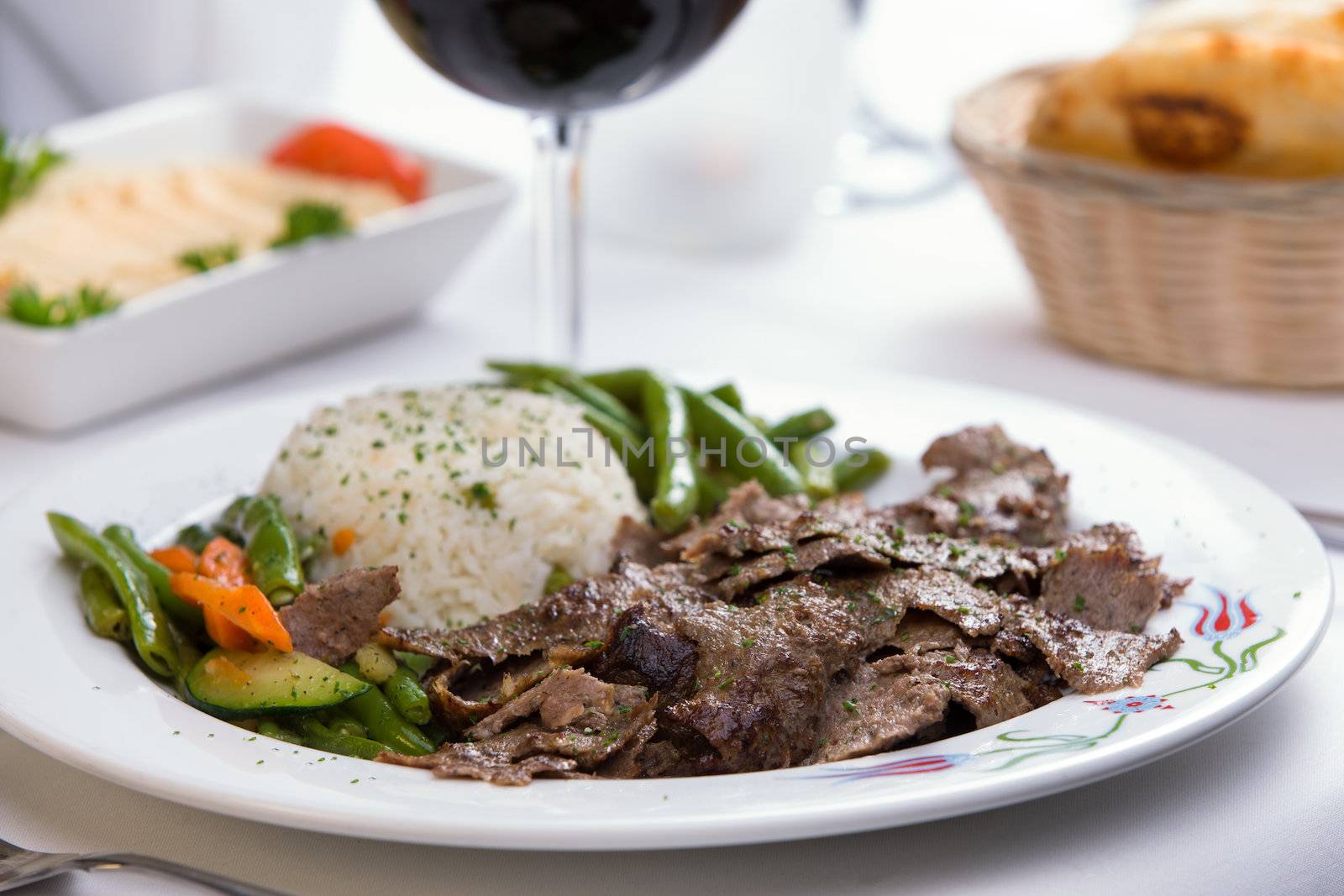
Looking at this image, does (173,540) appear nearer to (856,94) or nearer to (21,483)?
(21,483)

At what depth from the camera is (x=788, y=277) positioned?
3676 millimetres

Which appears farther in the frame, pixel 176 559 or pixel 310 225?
pixel 310 225

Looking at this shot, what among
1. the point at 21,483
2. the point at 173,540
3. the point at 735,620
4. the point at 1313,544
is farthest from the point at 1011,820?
the point at 21,483

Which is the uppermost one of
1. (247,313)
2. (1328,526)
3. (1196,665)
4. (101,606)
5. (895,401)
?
(247,313)

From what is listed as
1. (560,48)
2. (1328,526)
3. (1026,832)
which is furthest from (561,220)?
(1026,832)

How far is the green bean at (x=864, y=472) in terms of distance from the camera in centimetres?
252

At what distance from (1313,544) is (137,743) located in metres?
1.48

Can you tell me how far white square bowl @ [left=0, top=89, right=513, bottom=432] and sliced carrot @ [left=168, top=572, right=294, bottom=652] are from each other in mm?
874

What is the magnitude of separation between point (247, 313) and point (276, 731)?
1392mm

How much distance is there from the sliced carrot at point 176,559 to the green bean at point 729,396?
98 centimetres

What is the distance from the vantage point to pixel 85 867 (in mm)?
1384

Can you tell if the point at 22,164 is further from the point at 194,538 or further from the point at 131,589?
the point at 131,589

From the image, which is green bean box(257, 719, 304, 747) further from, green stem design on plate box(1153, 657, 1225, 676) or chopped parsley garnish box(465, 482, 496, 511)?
green stem design on plate box(1153, 657, 1225, 676)

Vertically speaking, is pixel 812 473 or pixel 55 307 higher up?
pixel 55 307
